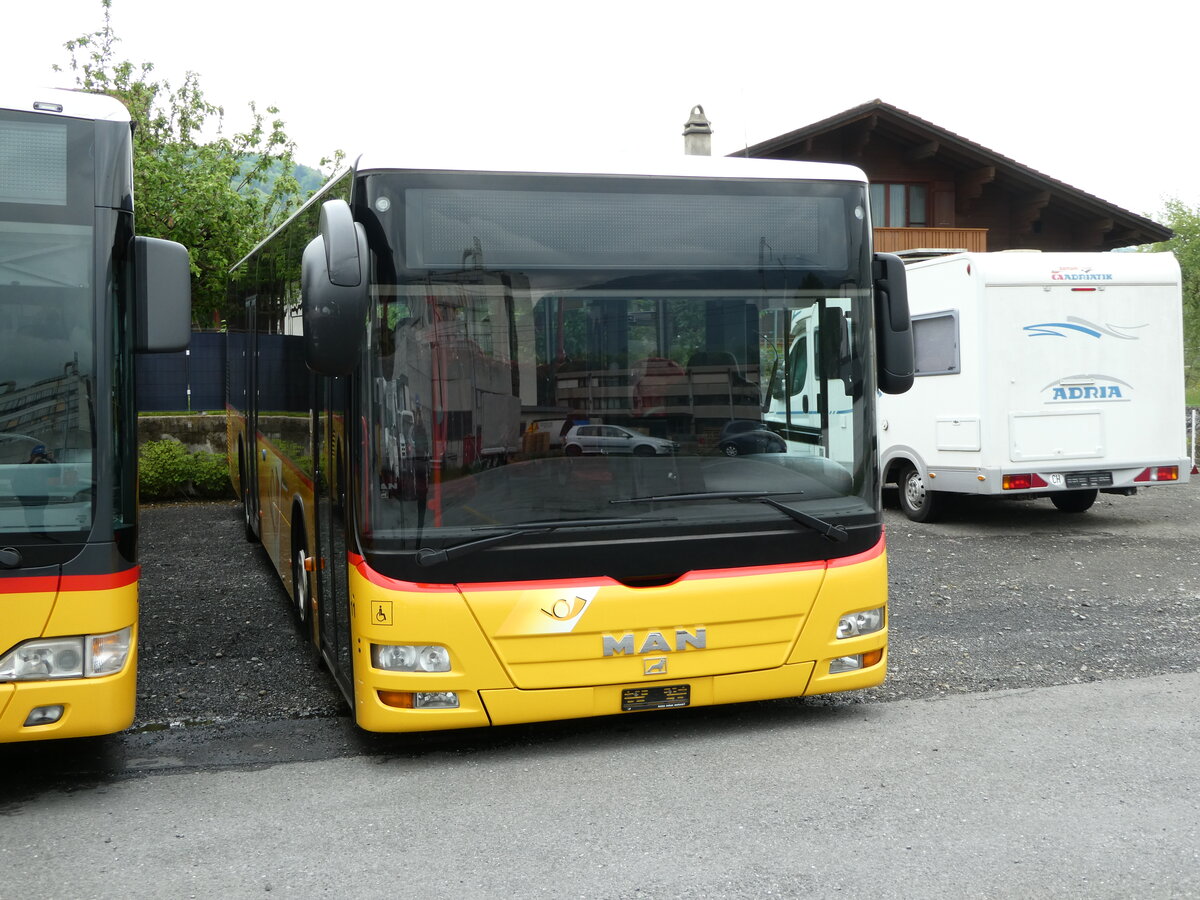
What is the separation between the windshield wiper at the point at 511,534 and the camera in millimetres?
4758

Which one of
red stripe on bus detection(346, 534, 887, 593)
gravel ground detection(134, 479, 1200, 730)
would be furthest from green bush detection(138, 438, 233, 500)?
red stripe on bus detection(346, 534, 887, 593)

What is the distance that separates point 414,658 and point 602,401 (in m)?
1.29

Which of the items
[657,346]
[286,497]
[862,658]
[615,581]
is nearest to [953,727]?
[862,658]

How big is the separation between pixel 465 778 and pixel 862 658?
1.87 meters

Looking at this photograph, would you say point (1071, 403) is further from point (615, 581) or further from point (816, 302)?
point (615, 581)

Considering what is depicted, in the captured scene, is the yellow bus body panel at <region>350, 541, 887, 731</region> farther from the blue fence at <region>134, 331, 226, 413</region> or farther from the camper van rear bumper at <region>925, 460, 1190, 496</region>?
the blue fence at <region>134, 331, 226, 413</region>

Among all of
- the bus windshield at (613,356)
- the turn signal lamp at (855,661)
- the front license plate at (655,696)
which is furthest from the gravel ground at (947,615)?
the bus windshield at (613,356)

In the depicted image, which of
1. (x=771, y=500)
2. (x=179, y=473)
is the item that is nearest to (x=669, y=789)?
(x=771, y=500)

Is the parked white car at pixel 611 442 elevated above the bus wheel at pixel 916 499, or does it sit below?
above

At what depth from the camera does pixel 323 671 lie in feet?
22.4

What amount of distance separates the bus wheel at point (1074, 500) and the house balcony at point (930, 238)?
1386cm

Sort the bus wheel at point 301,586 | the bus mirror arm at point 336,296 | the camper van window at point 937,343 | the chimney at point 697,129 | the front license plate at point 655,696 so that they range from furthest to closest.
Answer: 1. the chimney at point 697,129
2. the camper van window at point 937,343
3. the bus wheel at point 301,586
4. the front license plate at point 655,696
5. the bus mirror arm at point 336,296

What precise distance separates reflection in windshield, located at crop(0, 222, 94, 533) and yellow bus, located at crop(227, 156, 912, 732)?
2.69 ft

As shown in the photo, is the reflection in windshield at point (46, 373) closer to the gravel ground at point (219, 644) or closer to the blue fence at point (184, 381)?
the gravel ground at point (219, 644)
